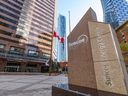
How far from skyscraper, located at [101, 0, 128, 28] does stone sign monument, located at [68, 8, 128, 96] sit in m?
93.2

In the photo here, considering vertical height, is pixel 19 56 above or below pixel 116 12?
below

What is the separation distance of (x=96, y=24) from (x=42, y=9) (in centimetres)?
6048

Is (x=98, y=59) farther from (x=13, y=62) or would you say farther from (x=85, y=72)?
(x=13, y=62)

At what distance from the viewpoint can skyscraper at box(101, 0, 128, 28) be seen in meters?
92.6

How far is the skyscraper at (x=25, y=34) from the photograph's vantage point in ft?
132

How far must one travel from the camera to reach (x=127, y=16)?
311ft

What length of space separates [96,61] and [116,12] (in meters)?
103

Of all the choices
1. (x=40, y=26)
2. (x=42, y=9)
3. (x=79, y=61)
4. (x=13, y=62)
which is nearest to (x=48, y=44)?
(x=40, y=26)

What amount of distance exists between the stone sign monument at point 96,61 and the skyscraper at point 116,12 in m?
93.2

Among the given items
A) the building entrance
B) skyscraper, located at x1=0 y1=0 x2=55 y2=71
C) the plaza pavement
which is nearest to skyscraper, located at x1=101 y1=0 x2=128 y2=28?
skyscraper, located at x1=0 y1=0 x2=55 y2=71

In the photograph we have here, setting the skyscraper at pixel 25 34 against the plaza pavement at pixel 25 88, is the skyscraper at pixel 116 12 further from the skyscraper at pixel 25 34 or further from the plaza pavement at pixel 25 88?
the plaza pavement at pixel 25 88

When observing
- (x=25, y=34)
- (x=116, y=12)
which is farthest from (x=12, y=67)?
(x=116, y=12)

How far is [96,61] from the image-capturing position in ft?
14.9

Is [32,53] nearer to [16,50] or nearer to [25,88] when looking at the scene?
[16,50]
